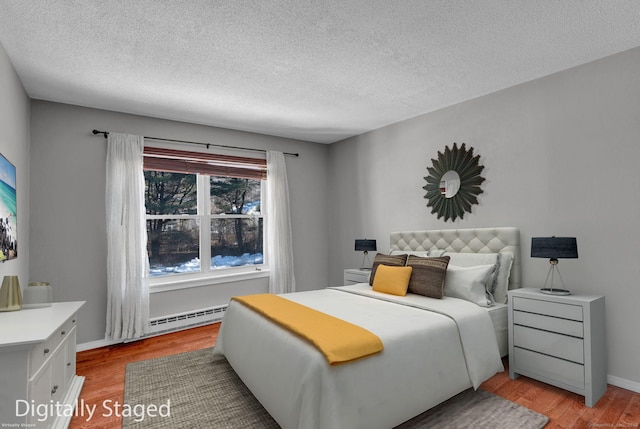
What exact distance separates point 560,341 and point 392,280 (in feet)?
4.54

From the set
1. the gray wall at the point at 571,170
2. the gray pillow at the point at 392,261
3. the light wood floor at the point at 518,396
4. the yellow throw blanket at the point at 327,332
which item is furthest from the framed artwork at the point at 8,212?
the gray wall at the point at 571,170

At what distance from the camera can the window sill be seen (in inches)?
158

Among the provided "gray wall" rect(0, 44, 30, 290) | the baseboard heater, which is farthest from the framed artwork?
the baseboard heater

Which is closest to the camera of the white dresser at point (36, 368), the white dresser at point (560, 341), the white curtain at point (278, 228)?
the white dresser at point (36, 368)

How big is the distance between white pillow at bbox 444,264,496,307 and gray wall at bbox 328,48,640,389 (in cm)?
48

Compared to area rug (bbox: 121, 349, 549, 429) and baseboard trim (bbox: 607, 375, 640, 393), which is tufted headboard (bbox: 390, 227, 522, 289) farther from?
area rug (bbox: 121, 349, 549, 429)

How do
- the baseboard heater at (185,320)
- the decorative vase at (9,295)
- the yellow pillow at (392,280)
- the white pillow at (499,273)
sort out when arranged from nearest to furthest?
the decorative vase at (9,295), the white pillow at (499,273), the yellow pillow at (392,280), the baseboard heater at (185,320)

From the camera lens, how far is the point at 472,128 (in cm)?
358

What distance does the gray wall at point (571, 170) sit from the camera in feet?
8.43

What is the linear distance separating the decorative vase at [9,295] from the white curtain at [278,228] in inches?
113

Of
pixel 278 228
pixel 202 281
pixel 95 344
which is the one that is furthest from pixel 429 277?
pixel 95 344

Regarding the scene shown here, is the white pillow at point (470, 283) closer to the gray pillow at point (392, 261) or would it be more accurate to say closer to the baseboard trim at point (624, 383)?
the gray pillow at point (392, 261)

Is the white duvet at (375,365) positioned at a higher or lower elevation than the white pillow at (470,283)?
lower

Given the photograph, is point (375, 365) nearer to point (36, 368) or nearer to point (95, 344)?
point (36, 368)
